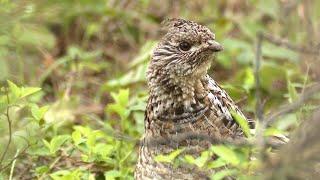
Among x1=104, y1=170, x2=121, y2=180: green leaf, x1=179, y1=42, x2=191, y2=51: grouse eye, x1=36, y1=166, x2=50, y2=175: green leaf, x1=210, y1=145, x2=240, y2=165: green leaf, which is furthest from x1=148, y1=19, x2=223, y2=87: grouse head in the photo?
x1=210, y1=145, x2=240, y2=165: green leaf

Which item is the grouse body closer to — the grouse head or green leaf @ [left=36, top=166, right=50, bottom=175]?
the grouse head

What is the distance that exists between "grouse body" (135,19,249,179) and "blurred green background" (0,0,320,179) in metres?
0.27

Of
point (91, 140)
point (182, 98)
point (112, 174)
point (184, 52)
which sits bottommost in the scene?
point (112, 174)

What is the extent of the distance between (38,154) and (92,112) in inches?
71.8

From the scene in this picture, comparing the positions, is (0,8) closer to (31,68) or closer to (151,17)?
(31,68)

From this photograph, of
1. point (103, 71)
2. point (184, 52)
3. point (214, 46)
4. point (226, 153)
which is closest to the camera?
point (226, 153)

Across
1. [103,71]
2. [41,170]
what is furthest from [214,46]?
[103,71]

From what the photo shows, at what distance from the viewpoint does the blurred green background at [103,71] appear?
15.6ft

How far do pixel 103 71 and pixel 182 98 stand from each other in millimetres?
3076

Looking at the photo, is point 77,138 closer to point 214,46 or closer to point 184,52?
point 184,52

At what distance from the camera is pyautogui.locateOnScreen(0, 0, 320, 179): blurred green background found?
476 cm

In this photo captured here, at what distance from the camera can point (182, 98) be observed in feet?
15.1

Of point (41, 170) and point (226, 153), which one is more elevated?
point (226, 153)

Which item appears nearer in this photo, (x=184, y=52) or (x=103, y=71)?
(x=184, y=52)
